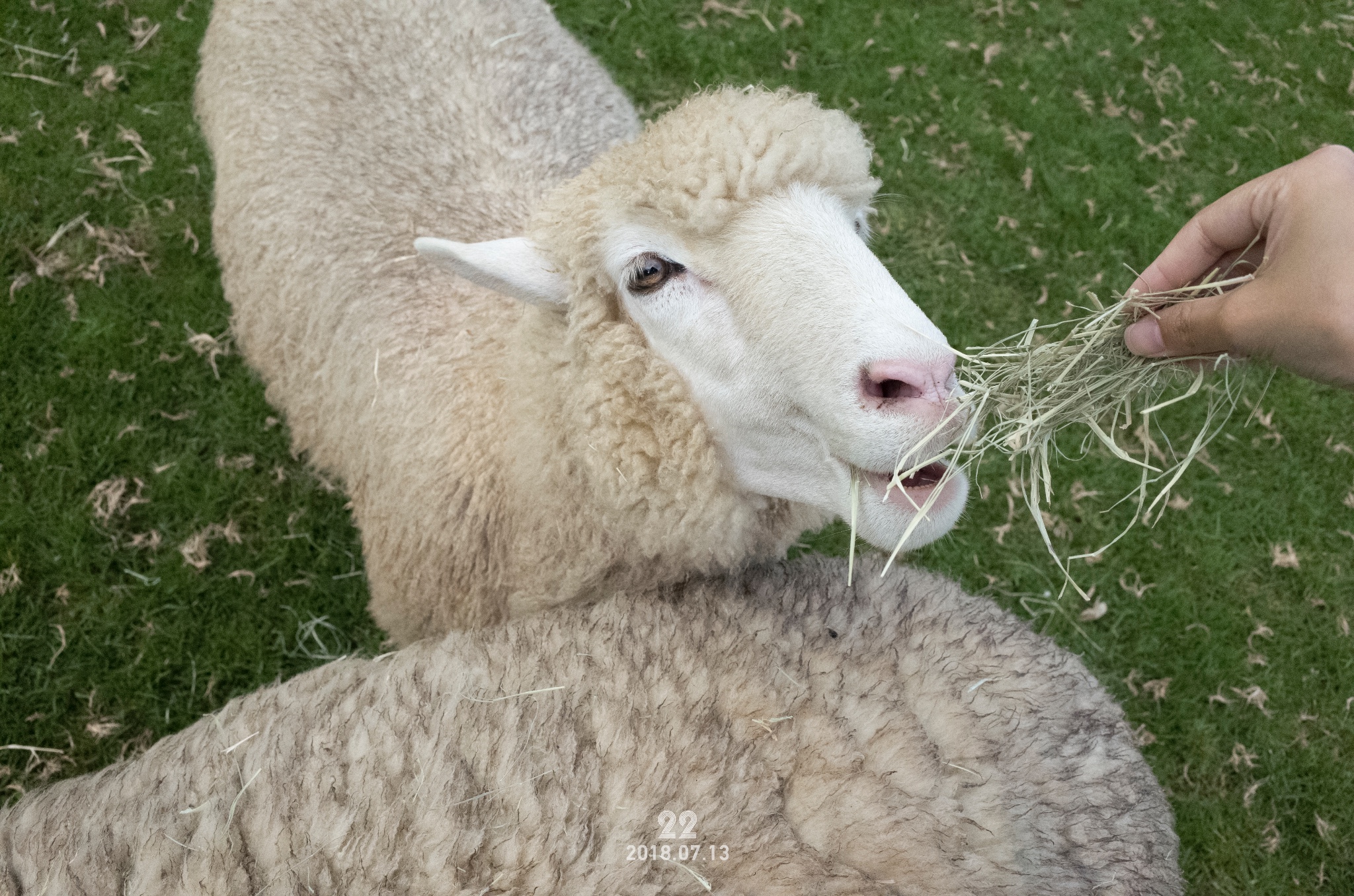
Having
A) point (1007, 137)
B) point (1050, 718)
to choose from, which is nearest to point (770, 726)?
point (1050, 718)

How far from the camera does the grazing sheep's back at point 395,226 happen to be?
261cm

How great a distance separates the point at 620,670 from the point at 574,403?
0.71 m

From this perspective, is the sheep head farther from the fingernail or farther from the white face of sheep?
the fingernail

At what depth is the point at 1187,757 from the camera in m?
3.77

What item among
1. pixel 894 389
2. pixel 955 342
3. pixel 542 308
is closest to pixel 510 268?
pixel 542 308

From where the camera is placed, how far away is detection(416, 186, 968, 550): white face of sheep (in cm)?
163

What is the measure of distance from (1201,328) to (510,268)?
1.59m

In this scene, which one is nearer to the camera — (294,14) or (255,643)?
(294,14)

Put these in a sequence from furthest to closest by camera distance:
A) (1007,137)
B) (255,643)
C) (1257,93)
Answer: (1257,93) < (1007,137) < (255,643)

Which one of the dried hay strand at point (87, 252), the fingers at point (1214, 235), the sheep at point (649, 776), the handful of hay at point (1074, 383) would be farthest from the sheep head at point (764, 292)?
the dried hay strand at point (87, 252)

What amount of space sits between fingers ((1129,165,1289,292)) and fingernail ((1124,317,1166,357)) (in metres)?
0.10

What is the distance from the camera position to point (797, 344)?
5.64ft

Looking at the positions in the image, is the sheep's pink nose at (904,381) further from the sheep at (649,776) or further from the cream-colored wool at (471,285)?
the sheep at (649,776)

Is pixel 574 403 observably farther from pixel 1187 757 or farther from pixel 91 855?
pixel 1187 757
